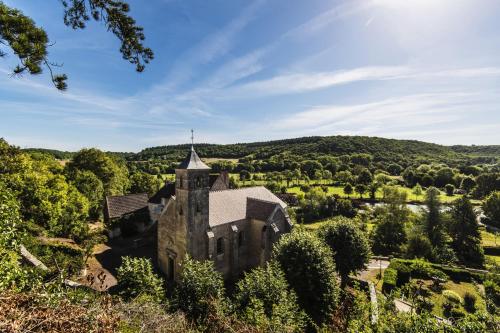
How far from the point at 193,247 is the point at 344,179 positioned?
86.0 metres

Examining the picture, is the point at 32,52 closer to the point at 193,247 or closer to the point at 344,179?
the point at 193,247

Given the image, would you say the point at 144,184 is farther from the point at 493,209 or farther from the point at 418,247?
the point at 493,209

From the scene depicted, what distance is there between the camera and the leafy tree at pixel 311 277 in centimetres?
2006

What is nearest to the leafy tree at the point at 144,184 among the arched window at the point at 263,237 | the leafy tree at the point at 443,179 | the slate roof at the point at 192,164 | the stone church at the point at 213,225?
the stone church at the point at 213,225

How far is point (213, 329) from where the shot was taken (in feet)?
36.8

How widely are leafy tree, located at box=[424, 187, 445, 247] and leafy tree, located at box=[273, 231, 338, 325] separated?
28840 mm

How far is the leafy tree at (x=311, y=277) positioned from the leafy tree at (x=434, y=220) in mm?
28840

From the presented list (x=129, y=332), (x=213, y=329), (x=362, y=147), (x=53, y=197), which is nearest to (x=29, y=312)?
(x=129, y=332)

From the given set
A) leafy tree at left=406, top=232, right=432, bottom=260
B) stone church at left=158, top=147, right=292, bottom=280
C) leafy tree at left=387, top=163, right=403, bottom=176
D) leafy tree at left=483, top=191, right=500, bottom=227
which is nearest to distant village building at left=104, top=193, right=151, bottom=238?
stone church at left=158, top=147, right=292, bottom=280

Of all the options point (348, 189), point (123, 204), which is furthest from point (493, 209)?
point (123, 204)

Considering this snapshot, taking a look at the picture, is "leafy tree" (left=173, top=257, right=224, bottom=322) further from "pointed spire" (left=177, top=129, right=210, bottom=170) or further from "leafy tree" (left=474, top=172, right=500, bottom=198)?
"leafy tree" (left=474, top=172, right=500, bottom=198)

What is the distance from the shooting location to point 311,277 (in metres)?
20.2

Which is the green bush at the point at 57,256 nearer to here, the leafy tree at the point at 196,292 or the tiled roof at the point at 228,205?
the leafy tree at the point at 196,292

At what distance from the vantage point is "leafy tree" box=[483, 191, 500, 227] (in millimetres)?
60812
